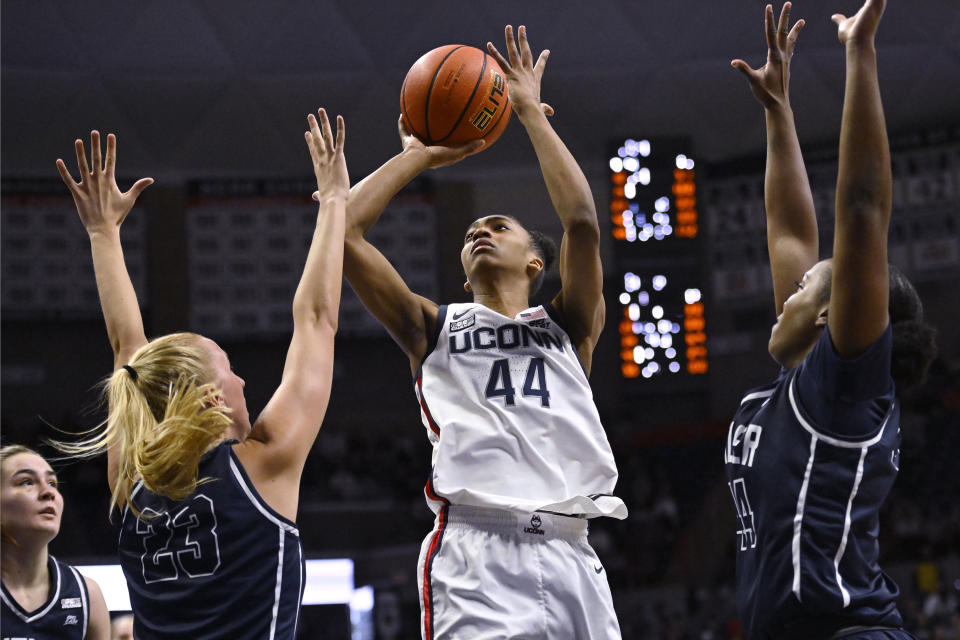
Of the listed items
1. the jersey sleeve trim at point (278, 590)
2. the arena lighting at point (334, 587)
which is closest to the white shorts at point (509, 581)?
the jersey sleeve trim at point (278, 590)

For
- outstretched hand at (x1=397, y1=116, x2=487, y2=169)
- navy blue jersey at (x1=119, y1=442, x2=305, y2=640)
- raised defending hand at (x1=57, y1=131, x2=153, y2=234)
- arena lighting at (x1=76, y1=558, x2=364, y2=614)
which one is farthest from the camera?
arena lighting at (x1=76, y1=558, x2=364, y2=614)

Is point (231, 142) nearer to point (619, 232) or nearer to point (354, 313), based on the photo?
point (354, 313)

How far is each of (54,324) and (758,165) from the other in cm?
→ 1123

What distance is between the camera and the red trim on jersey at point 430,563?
3312 mm

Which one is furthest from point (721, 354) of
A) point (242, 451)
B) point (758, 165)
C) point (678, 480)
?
point (242, 451)

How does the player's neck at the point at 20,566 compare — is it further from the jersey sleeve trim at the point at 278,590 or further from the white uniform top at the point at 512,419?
the jersey sleeve trim at the point at 278,590

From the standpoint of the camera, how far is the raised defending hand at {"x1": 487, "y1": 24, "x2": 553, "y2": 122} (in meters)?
3.85

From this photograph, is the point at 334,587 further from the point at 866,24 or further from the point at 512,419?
the point at 866,24

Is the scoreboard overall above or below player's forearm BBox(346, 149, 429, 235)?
above

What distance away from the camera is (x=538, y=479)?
3.40 metres

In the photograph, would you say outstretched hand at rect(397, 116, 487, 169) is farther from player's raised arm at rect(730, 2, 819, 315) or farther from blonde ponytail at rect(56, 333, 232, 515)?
blonde ponytail at rect(56, 333, 232, 515)

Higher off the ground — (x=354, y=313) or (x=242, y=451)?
(x=354, y=313)

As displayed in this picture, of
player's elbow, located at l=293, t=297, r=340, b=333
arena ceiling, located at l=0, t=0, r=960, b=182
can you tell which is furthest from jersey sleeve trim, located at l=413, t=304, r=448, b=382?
arena ceiling, located at l=0, t=0, r=960, b=182

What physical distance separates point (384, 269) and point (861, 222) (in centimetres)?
174
